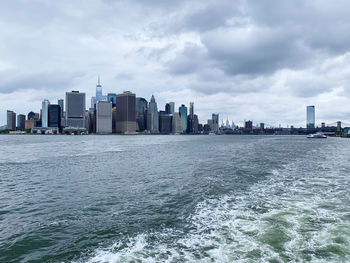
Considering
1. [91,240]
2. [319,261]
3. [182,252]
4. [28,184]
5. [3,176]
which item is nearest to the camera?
[319,261]

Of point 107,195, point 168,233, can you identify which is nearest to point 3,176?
point 107,195

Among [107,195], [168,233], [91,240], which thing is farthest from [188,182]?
[91,240]

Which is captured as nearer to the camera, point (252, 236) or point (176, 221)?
point (252, 236)

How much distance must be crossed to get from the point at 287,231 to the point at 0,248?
1298cm

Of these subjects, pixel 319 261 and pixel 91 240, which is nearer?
pixel 319 261

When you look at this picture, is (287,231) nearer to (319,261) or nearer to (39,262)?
(319,261)

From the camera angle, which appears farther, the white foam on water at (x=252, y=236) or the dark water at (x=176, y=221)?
the dark water at (x=176, y=221)

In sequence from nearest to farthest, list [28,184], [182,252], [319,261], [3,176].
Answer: [319,261], [182,252], [28,184], [3,176]

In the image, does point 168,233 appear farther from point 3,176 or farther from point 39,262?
point 3,176

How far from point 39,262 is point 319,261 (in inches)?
419

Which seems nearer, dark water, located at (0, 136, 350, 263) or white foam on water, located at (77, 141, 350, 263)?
white foam on water, located at (77, 141, 350, 263)

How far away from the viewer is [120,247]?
9.59m

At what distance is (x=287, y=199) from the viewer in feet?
52.9

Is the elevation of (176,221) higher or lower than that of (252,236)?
lower
